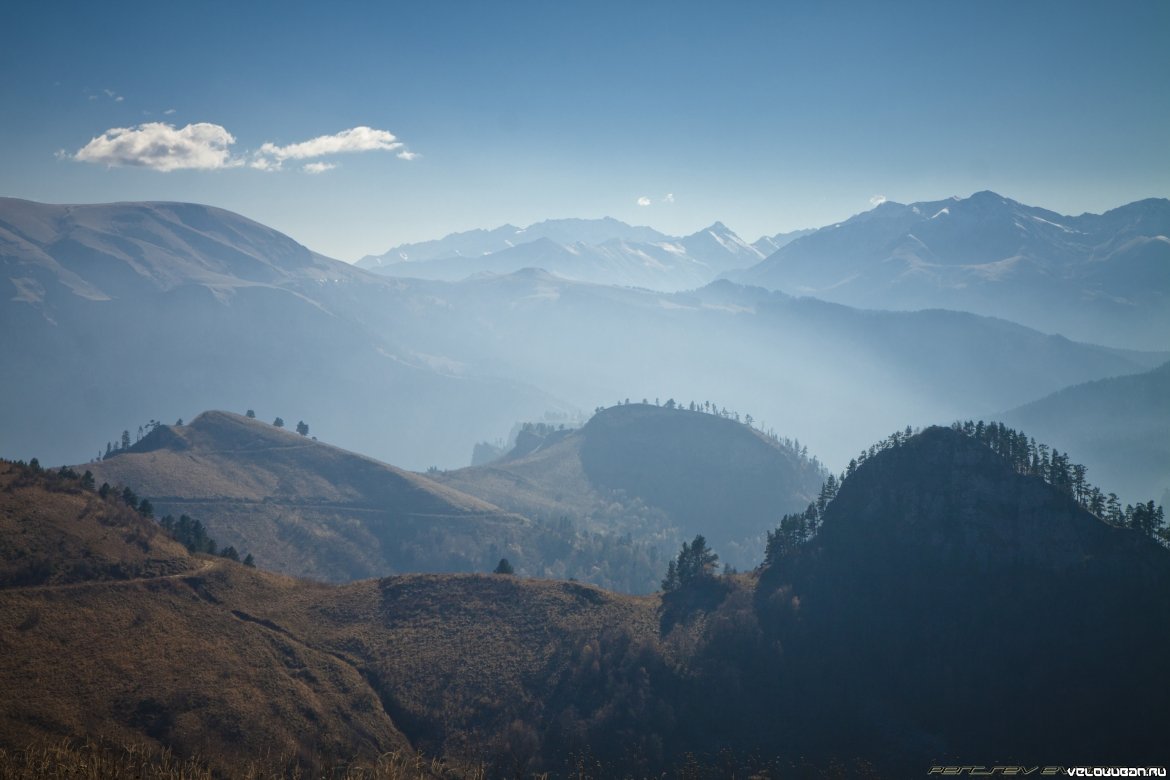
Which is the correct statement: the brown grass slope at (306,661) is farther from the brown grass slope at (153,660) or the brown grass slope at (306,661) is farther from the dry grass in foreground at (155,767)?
the dry grass in foreground at (155,767)

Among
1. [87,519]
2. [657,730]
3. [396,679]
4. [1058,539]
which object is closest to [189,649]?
[396,679]

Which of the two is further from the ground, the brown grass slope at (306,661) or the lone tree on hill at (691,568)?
the lone tree on hill at (691,568)

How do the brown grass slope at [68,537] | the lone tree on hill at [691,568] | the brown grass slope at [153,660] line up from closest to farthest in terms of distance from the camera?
the brown grass slope at [153,660]
the brown grass slope at [68,537]
the lone tree on hill at [691,568]

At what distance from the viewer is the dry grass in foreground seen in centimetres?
6644

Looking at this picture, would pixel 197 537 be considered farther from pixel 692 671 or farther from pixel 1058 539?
pixel 1058 539

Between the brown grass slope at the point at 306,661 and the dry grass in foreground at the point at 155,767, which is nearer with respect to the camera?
the dry grass in foreground at the point at 155,767

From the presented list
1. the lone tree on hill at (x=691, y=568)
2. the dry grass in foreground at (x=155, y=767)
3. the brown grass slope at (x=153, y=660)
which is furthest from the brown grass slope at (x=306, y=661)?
the lone tree on hill at (x=691, y=568)

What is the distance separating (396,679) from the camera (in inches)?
4611

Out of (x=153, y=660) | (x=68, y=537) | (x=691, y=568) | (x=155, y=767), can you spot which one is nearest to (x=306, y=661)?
(x=153, y=660)

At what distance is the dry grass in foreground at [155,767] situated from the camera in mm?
66438

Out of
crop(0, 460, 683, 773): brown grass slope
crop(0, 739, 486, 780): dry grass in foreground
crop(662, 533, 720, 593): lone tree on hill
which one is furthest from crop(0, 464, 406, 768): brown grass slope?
crop(662, 533, 720, 593): lone tree on hill

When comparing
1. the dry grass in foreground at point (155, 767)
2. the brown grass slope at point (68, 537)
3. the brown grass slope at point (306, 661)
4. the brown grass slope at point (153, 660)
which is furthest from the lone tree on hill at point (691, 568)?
the brown grass slope at point (68, 537)

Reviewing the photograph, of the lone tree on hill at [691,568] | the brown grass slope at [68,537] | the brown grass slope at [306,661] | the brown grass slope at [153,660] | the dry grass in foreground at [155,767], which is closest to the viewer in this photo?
the dry grass in foreground at [155,767]

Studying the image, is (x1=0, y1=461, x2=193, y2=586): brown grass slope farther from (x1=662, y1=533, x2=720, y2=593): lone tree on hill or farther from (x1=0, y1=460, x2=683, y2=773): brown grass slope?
(x1=662, y1=533, x2=720, y2=593): lone tree on hill
